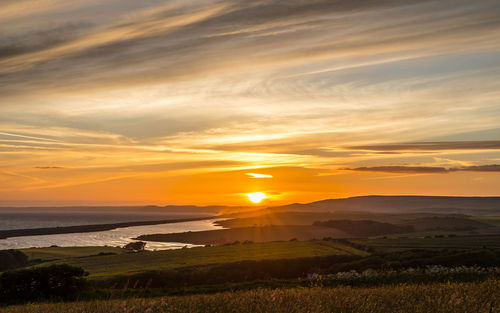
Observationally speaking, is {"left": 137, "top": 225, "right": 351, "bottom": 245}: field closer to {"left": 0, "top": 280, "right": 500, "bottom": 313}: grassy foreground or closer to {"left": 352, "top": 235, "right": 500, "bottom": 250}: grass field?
{"left": 352, "top": 235, "right": 500, "bottom": 250}: grass field

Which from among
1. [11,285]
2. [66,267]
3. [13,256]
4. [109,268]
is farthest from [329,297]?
[13,256]

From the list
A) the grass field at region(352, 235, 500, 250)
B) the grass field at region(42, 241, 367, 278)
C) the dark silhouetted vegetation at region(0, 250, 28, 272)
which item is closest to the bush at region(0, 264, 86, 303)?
the grass field at region(42, 241, 367, 278)

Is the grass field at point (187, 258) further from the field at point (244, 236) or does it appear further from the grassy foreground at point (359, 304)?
the field at point (244, 236)

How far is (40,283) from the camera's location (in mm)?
28656

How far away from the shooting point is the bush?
91.7ft

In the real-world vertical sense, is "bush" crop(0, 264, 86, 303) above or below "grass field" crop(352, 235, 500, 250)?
above

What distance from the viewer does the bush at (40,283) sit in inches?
1101

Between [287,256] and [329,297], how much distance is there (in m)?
66.2

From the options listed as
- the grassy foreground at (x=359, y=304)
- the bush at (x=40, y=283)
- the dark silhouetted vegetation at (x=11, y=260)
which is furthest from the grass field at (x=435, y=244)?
the grassy foreground at (x=359, y=304)

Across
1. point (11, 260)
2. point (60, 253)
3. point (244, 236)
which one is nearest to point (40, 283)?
point (11, 260)

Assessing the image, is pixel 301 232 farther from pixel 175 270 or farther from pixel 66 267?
pixel 66 267

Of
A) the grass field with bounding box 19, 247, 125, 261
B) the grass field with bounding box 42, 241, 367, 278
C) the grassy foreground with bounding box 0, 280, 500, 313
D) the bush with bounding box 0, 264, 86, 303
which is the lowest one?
the grass field with bounding box 19, 247, 125, 261

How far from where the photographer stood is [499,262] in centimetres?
5472

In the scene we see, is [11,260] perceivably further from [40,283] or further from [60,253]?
[40,283]
